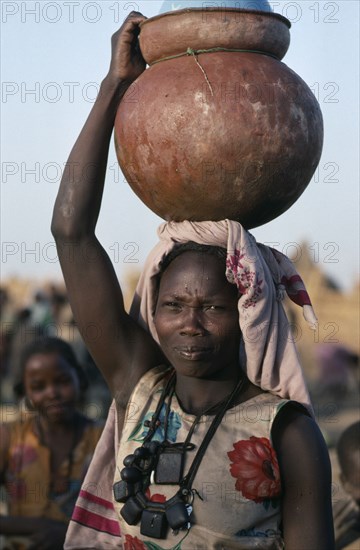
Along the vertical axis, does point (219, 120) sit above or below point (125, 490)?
above

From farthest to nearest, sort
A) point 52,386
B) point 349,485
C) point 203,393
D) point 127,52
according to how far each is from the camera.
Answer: point 349,485 < point 52,386 < point 127,52 < point 203,393

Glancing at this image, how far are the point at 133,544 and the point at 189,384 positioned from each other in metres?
0.51

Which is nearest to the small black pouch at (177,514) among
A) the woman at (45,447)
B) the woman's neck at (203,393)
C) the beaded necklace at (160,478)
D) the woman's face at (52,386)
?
the beaded necklace at (160,478)

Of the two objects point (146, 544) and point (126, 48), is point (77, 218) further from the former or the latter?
point (146, 544)

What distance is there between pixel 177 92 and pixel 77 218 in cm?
51

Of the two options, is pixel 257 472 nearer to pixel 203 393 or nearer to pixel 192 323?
pixel 203 393

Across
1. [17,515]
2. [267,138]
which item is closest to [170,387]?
[267,138]

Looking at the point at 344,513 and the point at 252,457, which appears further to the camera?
the point at 344,513

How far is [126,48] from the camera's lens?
3729 mm

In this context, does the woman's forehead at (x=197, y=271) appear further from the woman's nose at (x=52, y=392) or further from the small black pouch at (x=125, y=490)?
the woman's nose at (x=52, y=392)

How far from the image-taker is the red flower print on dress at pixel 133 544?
138 inches

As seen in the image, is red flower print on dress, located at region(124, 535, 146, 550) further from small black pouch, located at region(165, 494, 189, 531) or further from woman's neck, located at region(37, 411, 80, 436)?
woman's neck, located at region(37, 411, 80, 436)

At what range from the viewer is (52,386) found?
5.97 m

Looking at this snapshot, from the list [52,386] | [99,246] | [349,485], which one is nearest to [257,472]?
[99,246]
